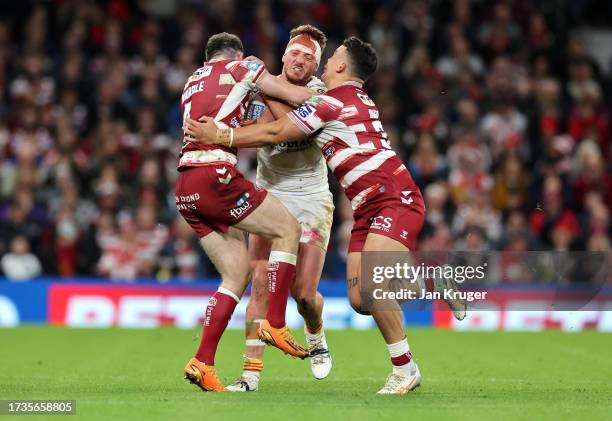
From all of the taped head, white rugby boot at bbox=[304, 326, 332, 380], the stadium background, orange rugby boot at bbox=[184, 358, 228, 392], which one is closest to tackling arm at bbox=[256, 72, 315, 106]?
the taped head

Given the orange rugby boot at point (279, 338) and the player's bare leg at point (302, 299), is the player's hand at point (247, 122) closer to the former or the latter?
the player's bare leg at point (302, 299)

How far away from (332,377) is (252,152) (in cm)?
819

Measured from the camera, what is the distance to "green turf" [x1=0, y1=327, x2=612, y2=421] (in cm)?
727

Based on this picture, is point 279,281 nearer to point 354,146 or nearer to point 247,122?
point 354,146

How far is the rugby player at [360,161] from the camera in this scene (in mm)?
8438

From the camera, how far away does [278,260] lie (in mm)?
8555

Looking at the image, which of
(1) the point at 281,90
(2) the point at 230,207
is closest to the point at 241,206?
(2) the point at 230,207

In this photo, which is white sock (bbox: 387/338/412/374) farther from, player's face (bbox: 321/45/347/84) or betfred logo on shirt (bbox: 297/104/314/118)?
player's face (bbox: 321/45/347/84)

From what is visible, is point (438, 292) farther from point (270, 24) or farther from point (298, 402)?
point (270, 24)

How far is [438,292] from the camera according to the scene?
348 inches

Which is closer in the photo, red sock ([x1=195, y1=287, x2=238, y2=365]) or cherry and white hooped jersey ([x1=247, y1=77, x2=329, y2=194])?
red sock ([x1=195, y1=287, x2=238, y2=365])

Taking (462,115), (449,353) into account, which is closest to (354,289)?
(449,353)

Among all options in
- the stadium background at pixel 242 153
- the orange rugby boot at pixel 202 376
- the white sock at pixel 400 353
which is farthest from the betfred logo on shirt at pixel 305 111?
the stadium background at pixel 242 153

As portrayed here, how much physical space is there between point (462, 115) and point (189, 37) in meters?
4.63
